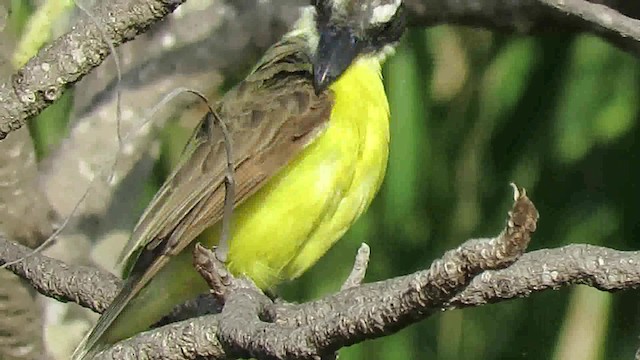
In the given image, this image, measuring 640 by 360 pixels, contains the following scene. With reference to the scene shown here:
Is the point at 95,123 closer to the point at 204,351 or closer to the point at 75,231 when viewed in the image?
the point at 75,231

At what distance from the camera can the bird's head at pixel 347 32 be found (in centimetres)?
215

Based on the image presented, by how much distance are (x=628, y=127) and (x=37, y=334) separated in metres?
1.18

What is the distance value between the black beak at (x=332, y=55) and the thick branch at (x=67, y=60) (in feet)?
1.81

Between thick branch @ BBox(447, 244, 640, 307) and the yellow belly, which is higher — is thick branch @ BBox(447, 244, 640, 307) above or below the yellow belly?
above

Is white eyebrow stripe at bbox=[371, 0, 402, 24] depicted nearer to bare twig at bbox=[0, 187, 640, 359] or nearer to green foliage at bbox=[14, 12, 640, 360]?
green foliage at bbox=[14, 12, 640, 360]

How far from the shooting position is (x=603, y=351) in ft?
8.25

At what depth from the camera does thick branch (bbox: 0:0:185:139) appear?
1573 millimetres

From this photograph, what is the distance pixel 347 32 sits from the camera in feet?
7.18

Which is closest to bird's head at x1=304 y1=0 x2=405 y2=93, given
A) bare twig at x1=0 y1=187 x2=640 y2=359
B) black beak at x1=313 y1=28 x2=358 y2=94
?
black beak at x1=313 y1=28 x2=358 y2=94

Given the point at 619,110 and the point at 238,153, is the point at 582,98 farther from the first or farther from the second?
the point at 238,153

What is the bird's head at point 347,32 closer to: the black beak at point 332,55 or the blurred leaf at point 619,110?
the black beak at point 332,55

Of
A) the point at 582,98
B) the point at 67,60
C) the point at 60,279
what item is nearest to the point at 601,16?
the point at 582,98

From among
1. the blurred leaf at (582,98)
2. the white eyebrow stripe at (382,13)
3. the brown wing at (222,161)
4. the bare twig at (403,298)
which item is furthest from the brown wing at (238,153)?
the blurred leaf at (582,98)

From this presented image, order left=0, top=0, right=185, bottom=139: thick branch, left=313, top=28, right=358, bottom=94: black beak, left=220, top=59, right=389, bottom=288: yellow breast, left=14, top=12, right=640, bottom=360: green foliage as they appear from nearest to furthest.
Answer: left=0, top=0, right=185, bottom=139: thick branch → left=220, top=59, right=389, bottom=288: yellow breast → left=313, top=28, right=358, bottom=94: black beak → left=14, top=12, right=640, bottom=360: green foliage
